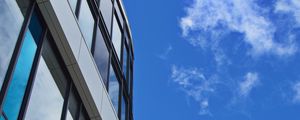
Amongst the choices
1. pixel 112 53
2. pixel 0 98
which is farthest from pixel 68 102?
pixel 112 53

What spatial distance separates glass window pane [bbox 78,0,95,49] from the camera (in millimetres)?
13859

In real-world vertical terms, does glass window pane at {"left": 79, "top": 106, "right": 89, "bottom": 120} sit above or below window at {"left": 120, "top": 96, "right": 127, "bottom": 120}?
below

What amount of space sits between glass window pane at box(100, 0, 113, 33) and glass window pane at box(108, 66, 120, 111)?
75.5 inches

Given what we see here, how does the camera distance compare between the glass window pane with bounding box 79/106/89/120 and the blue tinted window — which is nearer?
the glass window pane with bounding box 79/106/89/120

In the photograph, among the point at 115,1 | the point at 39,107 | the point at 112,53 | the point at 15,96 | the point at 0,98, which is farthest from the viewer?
the point at 115,1

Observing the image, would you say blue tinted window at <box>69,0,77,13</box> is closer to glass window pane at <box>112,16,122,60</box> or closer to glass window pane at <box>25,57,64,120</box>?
glass window pane at <box>25,57,64,120</box>

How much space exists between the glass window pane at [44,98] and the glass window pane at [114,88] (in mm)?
4516

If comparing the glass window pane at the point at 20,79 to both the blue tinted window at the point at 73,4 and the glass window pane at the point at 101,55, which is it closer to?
the blue tinted window at the point at 73,4

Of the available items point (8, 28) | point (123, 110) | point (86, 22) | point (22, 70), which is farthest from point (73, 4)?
point (123, 110)

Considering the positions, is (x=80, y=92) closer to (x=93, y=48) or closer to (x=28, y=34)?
(x=93, y=48)

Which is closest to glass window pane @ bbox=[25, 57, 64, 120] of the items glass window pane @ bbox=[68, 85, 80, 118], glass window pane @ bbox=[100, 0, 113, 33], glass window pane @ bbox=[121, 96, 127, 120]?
glass window pane @ bbox=[68, 85, 80, 118]

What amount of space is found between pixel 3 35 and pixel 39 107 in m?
1.99

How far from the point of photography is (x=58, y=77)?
37.9 ft

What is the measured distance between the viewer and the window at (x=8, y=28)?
8609 mm
